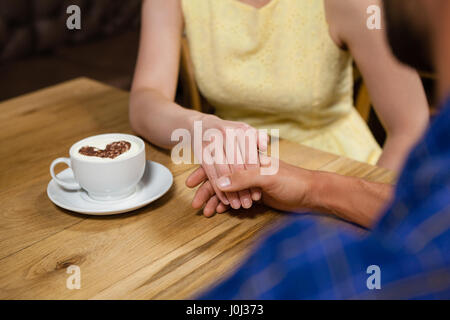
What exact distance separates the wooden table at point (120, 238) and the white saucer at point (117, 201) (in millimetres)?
18

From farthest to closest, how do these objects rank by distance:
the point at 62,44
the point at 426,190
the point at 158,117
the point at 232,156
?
the point at 62,44 → the point at 158,117 → the point at 232,156 → the point at 426,190

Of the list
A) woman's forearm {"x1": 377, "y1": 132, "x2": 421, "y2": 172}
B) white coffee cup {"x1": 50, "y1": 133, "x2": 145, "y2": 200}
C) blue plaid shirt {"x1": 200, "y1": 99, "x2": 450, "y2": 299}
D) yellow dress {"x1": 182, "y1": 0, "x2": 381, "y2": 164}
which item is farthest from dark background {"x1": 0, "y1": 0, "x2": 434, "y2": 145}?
blue plaid shirt {"x1": 200, "y1": 99, "x2": 450, "y2": 299}

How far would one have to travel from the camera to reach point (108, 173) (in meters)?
0.84

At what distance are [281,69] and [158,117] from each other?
1.42 feet

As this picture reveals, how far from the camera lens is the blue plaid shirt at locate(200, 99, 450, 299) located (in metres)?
0.35

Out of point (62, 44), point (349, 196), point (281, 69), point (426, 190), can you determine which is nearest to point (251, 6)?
point (281, 69)

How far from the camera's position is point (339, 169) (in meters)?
1.00

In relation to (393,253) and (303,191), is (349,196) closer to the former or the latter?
(303,191)

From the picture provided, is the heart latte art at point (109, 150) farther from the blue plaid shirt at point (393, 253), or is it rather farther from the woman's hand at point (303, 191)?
the blue plaid shirt at point (393, 253)

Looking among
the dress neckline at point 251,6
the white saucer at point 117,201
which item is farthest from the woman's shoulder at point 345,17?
the white saucer at point 117,201

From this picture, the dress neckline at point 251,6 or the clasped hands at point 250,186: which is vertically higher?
the dress neckline at point 251,6

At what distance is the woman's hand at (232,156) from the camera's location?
87 cm

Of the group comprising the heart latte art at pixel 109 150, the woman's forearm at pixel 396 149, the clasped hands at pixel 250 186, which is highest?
the heart latte art at pixel 109 150

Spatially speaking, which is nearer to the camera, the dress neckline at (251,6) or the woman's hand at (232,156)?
the woman's hand at (232,156)
